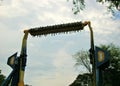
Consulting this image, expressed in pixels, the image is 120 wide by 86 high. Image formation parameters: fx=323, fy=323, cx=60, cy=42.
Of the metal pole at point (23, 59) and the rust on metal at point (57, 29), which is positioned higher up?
the rust on metal at point (57, 29)

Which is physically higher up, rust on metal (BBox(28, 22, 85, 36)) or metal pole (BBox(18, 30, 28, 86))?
rust on metal (BBox(28, 22, 85, 36))

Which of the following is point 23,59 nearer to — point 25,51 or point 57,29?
point 25,51

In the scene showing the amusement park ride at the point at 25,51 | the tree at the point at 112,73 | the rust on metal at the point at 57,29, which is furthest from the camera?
the tree at the point at 112,73

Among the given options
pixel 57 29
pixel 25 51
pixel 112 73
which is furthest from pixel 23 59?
pixel 112 73

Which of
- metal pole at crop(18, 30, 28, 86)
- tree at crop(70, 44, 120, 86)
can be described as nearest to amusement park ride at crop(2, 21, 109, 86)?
metal pole at crop(18, 30, 28, 86)

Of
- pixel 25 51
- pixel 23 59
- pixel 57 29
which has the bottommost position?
pixel 23 59

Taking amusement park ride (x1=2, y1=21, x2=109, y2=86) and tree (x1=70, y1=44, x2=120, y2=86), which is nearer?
amusement park ride (x1=2, y1=21, x2=109, y2=86)

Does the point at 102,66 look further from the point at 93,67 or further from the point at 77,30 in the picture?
the point at 77,30

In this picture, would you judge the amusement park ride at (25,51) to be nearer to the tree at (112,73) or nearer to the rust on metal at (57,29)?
the rust on metal at (57,29)

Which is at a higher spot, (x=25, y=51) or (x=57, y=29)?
(x=57, y=29)

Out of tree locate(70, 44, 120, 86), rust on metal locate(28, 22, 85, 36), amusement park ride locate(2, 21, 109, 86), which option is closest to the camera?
amusement park ride locate(2, 21, 109, 86)

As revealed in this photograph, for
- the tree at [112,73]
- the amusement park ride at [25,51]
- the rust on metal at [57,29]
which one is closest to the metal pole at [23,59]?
the amusement park ride at [25,51]

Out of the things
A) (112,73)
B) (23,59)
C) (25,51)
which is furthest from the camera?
(112,73)

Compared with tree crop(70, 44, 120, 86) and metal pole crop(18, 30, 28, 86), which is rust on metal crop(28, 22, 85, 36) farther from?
tree crop(70, 44, 120, 86)
